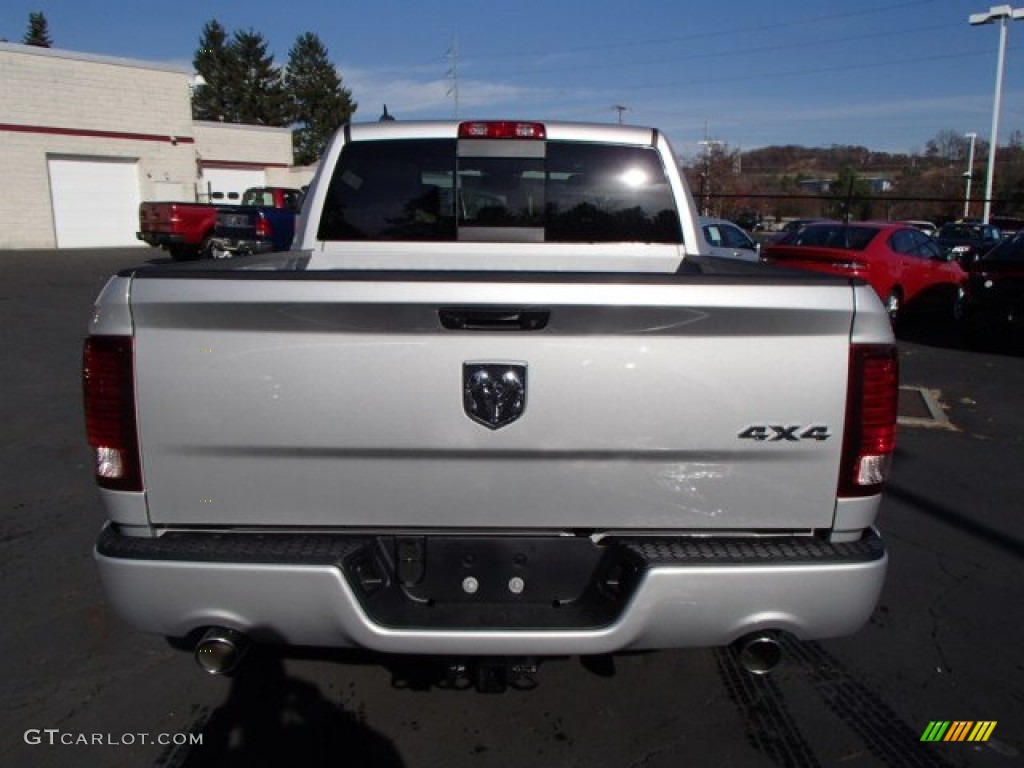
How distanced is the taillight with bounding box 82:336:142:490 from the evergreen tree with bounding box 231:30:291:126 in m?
82.3

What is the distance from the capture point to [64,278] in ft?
64.9

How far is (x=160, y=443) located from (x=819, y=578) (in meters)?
1.88

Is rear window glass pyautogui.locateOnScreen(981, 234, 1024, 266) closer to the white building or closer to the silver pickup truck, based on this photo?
the silver pickup truck

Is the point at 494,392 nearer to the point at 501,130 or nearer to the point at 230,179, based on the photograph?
the point at 501,130

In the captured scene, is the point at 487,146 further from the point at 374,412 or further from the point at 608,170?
the point at 374,412

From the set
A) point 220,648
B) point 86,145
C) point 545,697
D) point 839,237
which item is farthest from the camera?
point 86,145

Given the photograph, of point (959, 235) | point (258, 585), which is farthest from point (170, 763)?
point (959, 235)

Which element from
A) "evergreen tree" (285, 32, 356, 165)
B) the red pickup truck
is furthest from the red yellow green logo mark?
"evergreen tree" (285, 32, 356, 165)

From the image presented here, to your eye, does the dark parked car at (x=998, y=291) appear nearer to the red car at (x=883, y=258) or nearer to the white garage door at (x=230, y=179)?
the red car at (x=883, y=258)

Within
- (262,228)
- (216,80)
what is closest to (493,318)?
(262,228)

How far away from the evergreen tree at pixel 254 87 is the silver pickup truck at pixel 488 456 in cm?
8243

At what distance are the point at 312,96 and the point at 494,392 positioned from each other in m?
85.1

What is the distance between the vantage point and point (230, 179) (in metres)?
40.8

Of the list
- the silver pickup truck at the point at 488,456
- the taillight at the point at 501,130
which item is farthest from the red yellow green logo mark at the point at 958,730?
the taillight at the point at 501,130
